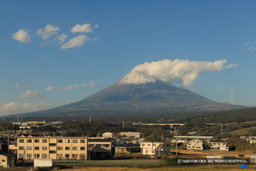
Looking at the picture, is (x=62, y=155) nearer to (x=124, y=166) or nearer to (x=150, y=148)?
(x=124, y=166)

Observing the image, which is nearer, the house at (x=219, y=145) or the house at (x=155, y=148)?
the house at (x=155, y=148)

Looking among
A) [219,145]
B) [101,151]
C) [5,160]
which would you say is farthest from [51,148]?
[219,145]

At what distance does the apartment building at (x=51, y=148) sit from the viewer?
233 feet

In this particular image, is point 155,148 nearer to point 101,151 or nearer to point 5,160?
point 101,151

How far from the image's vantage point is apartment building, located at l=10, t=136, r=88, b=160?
233 ft

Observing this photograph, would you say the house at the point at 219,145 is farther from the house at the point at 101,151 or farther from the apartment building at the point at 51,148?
the apartment building at the point at 51,148

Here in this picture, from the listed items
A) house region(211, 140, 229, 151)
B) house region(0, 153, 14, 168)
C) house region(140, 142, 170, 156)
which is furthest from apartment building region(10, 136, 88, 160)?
house region(211, 140, 229, 151)

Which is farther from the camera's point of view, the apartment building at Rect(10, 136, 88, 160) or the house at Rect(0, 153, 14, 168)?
the apartment building at Rect(10, 136, 88, 160)

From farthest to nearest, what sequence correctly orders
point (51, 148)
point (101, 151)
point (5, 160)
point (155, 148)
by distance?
1. point (155, 148)
2. point (101, 151)
3. point (51, 148)
4. point (5, 160)

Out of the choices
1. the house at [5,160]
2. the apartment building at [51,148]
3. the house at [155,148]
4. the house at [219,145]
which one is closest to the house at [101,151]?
the apartment building at [51,148]

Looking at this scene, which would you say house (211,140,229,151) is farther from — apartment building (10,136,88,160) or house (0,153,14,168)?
house (0,153,14,168)

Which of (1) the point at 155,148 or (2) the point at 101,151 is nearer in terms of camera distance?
(2) the point at 101,151

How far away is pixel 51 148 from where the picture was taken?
7119cm

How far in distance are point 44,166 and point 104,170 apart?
8.97 m
